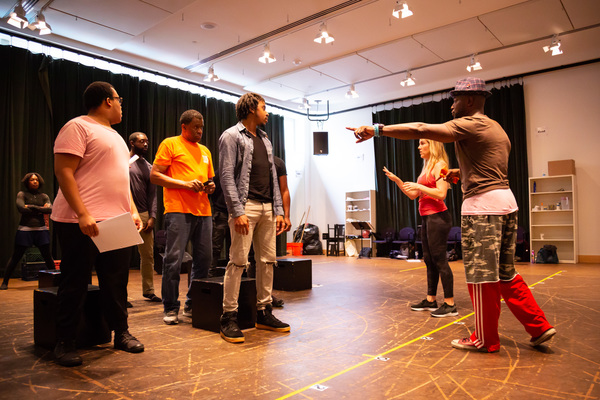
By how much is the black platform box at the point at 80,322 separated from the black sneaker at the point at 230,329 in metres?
0.71

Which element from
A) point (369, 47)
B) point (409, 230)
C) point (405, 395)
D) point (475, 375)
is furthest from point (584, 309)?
point (409, 230)

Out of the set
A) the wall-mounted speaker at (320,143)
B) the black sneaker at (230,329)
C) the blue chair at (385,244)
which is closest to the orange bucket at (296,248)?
the blue chair at (385,244)

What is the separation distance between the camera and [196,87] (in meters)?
10.1

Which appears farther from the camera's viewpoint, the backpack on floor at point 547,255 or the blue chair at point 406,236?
the blue chair at point 406,236

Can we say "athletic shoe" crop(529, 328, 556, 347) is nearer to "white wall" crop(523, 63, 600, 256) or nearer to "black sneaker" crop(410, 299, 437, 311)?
"black sneaker" crop(410, 299, 437, 311)

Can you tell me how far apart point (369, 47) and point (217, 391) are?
7.69 m

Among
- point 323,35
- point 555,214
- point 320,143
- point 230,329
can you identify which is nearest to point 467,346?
point 230,329

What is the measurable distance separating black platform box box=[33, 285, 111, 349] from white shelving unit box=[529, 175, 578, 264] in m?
8.91

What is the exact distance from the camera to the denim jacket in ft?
8.80

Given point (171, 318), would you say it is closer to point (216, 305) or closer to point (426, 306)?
point (216, 305)

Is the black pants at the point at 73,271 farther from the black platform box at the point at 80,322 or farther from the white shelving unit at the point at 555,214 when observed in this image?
the white shelving unit at the point at 555,214

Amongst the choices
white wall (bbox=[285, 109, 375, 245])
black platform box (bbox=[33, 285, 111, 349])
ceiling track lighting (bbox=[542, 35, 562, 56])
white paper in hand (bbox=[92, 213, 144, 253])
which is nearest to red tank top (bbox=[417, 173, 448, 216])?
white paper in hand (bbox=[92, 213, 144, 253])

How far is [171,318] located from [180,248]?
1.76 feet

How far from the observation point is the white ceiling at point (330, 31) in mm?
6664
